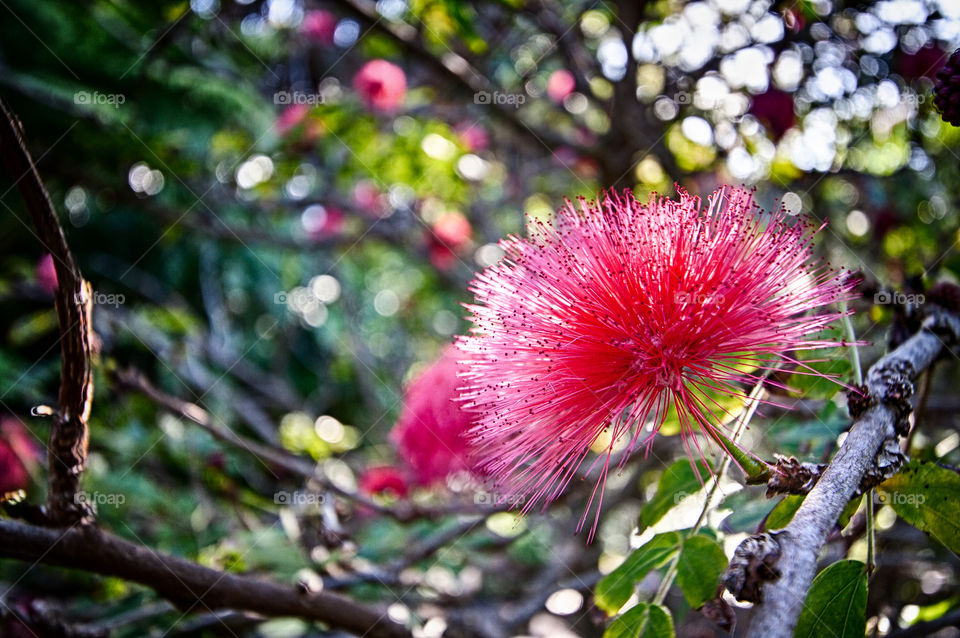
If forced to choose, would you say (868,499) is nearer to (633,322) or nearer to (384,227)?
(633,322)

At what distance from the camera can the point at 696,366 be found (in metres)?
1.31

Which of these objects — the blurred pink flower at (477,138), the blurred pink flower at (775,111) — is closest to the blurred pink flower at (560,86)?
the blurred pink flower at (477,138)

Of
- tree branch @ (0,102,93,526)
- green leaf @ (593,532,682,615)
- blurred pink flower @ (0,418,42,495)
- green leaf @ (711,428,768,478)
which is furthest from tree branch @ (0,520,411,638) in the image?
blurred pink flower @ (0,418,42,495)

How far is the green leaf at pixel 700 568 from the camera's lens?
124 cm

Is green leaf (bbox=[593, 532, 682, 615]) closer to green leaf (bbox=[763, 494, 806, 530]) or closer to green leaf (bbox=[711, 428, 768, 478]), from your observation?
green leaf (bbox=[763, 494, 806, 530])

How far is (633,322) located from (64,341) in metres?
1.05

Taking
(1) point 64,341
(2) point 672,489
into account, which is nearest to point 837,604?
(2) point 672,489

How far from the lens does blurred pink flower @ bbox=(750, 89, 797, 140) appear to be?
3135 mm

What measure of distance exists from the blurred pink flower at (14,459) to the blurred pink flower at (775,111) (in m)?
3.61

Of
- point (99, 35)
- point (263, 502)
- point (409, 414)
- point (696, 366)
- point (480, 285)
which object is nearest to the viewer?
point (696, 366)

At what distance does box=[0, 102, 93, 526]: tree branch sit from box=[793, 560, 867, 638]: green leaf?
1275 millimetres

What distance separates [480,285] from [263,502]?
197 centimetres

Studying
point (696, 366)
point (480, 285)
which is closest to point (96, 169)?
point (480, 285)

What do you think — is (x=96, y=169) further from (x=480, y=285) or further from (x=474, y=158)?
(x=480, y=285)
